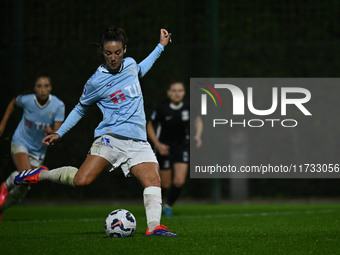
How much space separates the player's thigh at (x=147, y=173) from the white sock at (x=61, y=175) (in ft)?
1.90

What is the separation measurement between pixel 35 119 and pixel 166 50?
4.94 metres

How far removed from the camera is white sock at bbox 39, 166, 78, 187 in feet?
22.2

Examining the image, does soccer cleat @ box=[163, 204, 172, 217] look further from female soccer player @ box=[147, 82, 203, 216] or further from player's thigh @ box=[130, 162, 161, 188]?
player's thigh @ box=[130, 162, 161, 188]

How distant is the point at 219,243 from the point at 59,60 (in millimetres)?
8776

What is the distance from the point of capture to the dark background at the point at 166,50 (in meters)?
14.0

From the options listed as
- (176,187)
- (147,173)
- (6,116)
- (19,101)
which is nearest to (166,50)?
(176,187)

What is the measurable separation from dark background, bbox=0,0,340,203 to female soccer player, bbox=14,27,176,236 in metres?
7.09

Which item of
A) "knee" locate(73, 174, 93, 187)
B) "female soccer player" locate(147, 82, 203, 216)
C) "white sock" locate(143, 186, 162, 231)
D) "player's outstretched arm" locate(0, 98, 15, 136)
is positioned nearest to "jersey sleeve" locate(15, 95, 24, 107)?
"player's outstretched arm" locate(0, 98, 15, 136)

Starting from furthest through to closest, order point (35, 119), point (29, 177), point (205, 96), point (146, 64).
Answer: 1. point (205, 96)
2. point (35, 119)
3. point (146, 64)
4. point (29, 177)

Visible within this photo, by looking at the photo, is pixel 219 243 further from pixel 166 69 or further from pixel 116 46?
pixel 166 69

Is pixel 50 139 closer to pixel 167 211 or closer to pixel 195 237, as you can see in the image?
pixel 195 237

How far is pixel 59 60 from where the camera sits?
47.0ft

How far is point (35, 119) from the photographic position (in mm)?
9773

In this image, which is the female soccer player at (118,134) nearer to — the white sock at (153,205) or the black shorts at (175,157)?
the white sock at (153,205)
